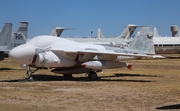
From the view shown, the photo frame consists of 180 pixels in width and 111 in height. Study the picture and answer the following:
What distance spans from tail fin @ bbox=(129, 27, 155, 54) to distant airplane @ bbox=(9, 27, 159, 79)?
268cm

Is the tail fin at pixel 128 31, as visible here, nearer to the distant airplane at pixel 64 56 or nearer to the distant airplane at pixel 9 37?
the distant airplane at pixel 9 37

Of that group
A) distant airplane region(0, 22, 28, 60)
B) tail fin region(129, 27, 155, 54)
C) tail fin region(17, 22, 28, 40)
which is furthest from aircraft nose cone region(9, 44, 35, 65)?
tail fin region(17, 22, 28, 40)

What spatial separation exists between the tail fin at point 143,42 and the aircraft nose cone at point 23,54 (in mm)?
8170

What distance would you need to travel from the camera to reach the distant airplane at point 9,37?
28516mm

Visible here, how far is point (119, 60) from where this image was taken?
23.2 metres

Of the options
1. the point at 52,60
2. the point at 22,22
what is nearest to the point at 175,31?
the point at 22,22

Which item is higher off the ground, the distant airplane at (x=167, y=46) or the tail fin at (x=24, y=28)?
the tail fin at (x=24, y=28)

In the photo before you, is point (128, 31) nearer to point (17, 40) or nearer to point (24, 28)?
point (24, 28)

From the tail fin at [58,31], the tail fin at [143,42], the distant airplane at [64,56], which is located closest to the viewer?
the distant airplane at [64,56]

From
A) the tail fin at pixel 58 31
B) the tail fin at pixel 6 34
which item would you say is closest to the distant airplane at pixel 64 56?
the tail fin at pixel 6 34

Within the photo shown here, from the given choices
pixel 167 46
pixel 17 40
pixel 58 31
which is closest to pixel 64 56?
pixel 17 40

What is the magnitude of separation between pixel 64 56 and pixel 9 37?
11428 mm

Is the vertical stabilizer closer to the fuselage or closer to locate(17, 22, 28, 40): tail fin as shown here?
locate(17, 22, 28, 40): tail fin

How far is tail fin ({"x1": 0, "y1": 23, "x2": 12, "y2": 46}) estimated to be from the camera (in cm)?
3067
